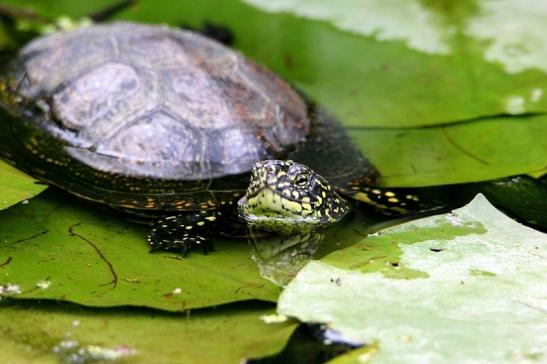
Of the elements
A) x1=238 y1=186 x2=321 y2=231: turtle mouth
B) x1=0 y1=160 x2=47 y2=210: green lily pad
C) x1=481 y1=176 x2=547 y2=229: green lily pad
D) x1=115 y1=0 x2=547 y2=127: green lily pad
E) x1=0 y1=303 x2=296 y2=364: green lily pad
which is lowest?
x1=0 y1=303 x2=296 y2=364: green lily pad

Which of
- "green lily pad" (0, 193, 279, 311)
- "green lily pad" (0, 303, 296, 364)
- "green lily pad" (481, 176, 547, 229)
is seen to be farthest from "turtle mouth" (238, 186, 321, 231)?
"green lily pad" (481, 176, 547, 229)

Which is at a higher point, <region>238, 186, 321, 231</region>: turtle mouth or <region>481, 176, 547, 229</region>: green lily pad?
<region>481, 176, 547, 229</region>: green lily pad

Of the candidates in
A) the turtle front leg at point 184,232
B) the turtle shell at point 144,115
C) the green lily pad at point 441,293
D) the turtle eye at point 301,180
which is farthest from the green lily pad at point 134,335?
the turtle shell at point 144,115

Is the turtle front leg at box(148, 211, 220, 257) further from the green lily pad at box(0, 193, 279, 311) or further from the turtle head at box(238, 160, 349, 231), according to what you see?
the turtle head at box(238, 160, 349, 231)

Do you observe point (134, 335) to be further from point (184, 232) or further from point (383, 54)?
point (383, 54)

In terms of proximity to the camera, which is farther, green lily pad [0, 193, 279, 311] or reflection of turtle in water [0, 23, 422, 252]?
reflection of turtle in water [0, 23, 422, 252]

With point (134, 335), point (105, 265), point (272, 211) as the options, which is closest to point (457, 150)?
point (272, 211)
